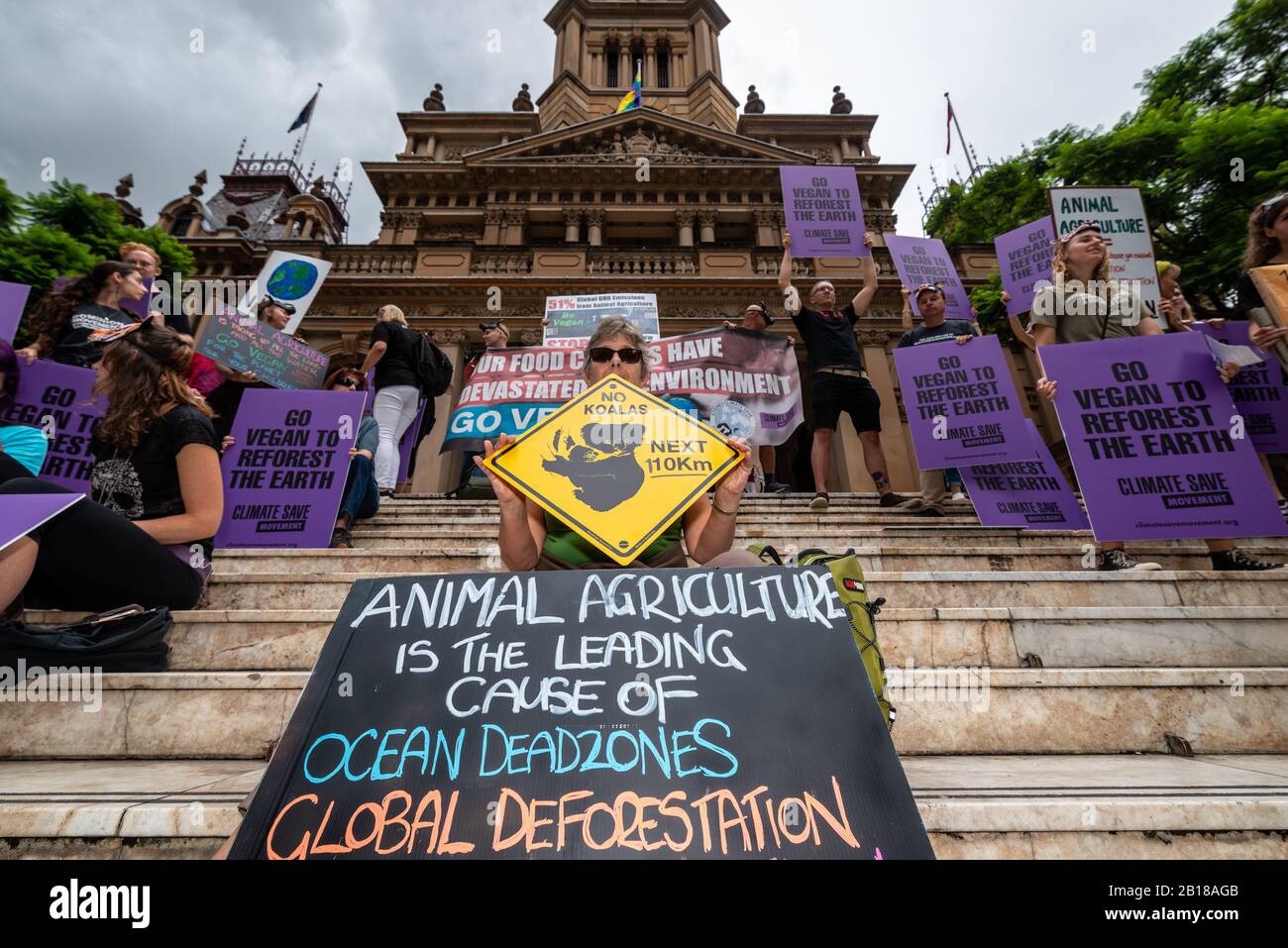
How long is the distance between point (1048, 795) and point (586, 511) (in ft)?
5.19

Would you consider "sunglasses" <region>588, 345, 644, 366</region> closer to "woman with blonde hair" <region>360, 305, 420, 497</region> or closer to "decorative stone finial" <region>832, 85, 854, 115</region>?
"woman with blonde hair" <region>360, 305, 420, 497</region>

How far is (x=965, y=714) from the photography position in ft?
6.50

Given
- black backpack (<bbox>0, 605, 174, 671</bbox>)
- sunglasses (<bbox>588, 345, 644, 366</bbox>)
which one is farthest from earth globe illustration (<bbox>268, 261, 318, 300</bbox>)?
sunglasses (<bbox>588, 345, 644, 366</bbox>)

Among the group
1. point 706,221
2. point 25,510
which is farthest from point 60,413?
point 706,221

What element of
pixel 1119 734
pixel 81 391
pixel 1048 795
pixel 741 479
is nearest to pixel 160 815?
pixel 741 479

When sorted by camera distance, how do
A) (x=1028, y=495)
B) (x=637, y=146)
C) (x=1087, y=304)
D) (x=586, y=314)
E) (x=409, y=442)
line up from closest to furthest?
1. (x=1087, y=304)
2. (x=1028, y=495)
3. (x=409, y=442)
4. (x=586, y=314)
5. (x=637, y=146)

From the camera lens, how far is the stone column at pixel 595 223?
55.5ft

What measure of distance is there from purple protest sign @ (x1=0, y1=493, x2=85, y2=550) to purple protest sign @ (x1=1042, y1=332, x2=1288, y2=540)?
16.8ft

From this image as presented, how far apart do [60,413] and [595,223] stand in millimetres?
15695

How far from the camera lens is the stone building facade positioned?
13.5 metres

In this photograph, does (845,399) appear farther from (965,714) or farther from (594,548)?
(594,548)

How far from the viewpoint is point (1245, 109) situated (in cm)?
848

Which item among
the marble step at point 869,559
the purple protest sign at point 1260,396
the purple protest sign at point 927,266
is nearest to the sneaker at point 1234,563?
the marble step at point 869,559
